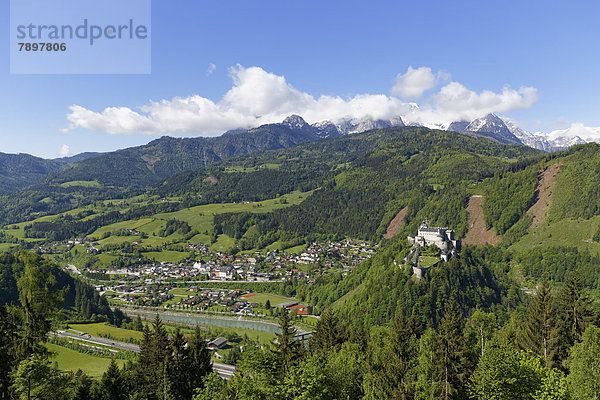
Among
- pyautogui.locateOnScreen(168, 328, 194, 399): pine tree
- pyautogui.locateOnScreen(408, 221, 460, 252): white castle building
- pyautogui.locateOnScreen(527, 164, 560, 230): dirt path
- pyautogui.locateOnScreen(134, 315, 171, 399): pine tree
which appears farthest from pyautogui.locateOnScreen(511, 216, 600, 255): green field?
pyautogui.locateOnScreen(134, 315, 171, 399): pine tree

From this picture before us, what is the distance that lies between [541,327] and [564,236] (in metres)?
140

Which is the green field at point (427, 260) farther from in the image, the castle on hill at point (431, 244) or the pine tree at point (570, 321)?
the pine tree at point (570, 321)

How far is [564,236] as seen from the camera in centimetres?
15038

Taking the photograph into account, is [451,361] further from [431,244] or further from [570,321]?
[431,244]

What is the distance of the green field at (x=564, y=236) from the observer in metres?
142

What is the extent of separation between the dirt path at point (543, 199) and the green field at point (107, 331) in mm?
172498

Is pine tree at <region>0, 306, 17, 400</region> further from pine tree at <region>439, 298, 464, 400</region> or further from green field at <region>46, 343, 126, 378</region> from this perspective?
green field at <region>46, 343, 126, 378</region>

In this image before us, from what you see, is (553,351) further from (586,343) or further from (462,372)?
(462,372)

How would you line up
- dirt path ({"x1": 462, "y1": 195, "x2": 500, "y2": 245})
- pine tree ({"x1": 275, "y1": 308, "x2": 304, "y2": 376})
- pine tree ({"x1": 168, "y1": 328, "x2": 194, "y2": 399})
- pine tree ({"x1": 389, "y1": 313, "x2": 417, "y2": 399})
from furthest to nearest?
dirt path ({"x1": 462, "y1": 195, "x2": 500, "y2": 245})
pine tree ({"x1": 168, "y1": 328, "x2": 194, "y2": 399})
pine tree ({"x1": 275, "y1": 308, "x2": 304, "y2": 376})
pine tree ({"x1": 389, "y1": 313, "x2": 417, "y2": 399})

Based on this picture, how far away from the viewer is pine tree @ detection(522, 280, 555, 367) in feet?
125

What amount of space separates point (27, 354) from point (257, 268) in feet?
525

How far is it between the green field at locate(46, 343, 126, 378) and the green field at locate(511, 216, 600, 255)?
6189 inches

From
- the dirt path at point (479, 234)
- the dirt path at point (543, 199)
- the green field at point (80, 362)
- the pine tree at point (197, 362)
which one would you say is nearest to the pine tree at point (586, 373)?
the pine tree at point (197, 362)

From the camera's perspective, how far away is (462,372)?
32.3 meters
